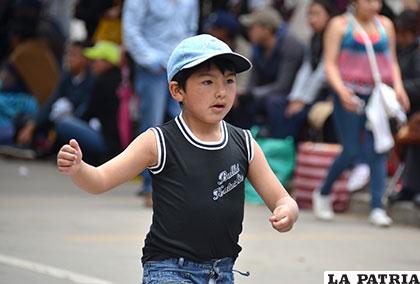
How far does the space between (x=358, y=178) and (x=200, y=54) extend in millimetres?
7229

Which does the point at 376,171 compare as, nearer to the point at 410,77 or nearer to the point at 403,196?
the point at 403,196

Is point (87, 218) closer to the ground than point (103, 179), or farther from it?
farther from it

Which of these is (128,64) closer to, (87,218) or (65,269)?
(87,218)

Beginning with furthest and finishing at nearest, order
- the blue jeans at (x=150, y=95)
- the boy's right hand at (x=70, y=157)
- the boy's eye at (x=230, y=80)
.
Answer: the blue jeans at (x=150, y=95), the boy's eye at (x=230, y=80), the boy's right hand at (x=70, y=157)

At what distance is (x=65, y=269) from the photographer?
27.4ft

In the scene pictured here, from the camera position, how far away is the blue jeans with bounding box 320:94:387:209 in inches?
436

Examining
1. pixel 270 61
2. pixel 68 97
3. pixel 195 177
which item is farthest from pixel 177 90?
pixel 68 97

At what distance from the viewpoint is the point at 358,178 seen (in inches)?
482

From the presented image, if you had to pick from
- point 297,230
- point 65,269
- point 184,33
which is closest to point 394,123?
point 297,230

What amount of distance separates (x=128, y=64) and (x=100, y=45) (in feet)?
1.35

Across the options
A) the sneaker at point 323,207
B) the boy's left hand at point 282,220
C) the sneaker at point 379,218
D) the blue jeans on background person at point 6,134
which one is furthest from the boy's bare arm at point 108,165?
the blue jeans on background person at point 6,134

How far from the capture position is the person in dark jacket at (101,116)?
1489 cm

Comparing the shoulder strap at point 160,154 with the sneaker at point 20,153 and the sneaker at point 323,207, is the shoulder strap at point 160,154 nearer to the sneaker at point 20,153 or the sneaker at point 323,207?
the sneaker at point 323,207

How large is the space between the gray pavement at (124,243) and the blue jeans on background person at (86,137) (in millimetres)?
1806
